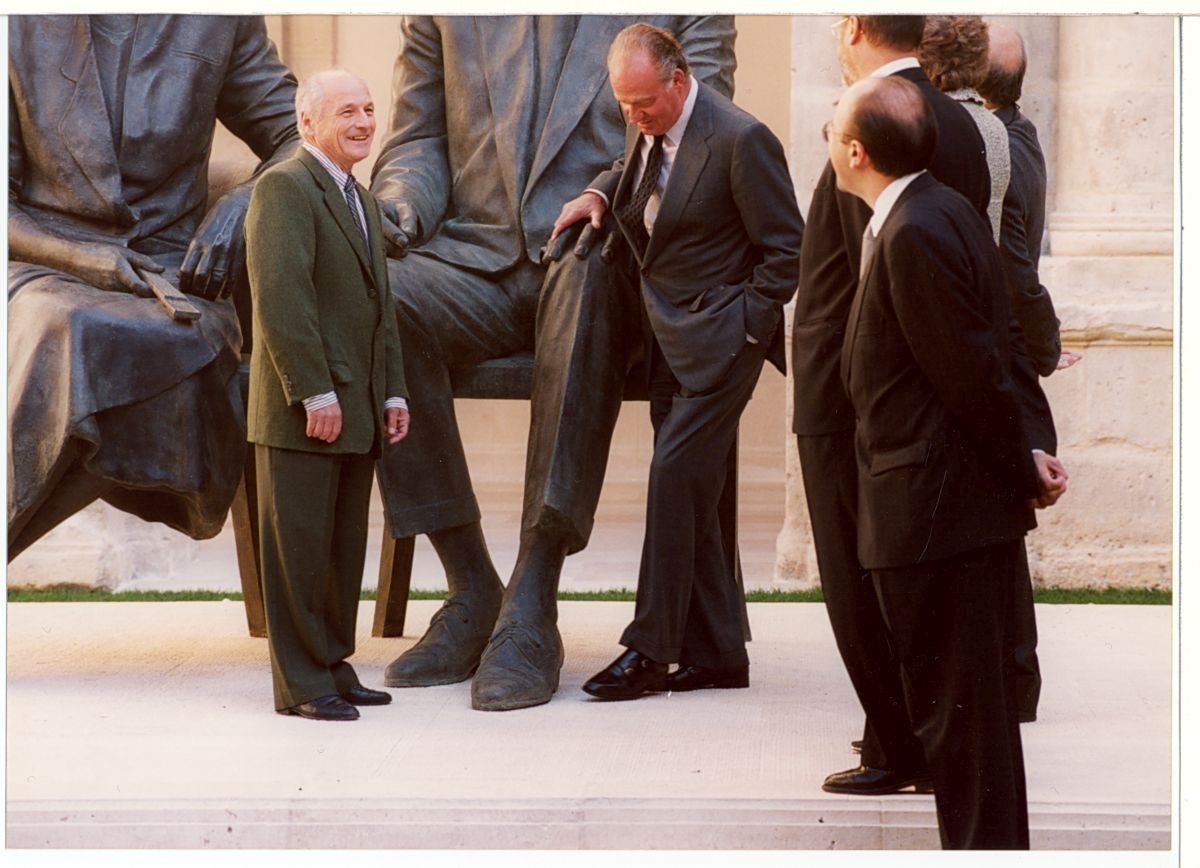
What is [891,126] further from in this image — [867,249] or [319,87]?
[319,87]

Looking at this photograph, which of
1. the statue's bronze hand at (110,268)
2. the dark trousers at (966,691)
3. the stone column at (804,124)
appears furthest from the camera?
the stone column at (804,124)

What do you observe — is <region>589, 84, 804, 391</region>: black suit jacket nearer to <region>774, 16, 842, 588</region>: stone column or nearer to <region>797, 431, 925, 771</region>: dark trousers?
<region>797, 431, 925, 771</region>: dark trousers

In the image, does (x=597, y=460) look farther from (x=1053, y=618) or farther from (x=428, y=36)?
(x=1053, y=618)

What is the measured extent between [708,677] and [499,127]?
1.79 meters

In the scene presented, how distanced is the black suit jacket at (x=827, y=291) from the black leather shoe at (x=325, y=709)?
1.50 m

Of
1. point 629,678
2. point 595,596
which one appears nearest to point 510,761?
point 629,678

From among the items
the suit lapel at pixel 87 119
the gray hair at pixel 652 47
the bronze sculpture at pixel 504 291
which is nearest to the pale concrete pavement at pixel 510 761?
the bronze sculpture at pixel 504 291

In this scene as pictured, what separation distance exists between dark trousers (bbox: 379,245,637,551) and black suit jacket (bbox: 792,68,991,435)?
115 centimetres

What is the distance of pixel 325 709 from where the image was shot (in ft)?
17.5

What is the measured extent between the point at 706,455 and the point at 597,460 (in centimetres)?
33

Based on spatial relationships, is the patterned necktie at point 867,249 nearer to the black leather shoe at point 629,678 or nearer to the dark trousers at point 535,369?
the dark trousers at point 535,369

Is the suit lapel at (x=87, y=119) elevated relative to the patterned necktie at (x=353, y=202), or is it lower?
elevated

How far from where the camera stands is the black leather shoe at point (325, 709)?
5316 mm
